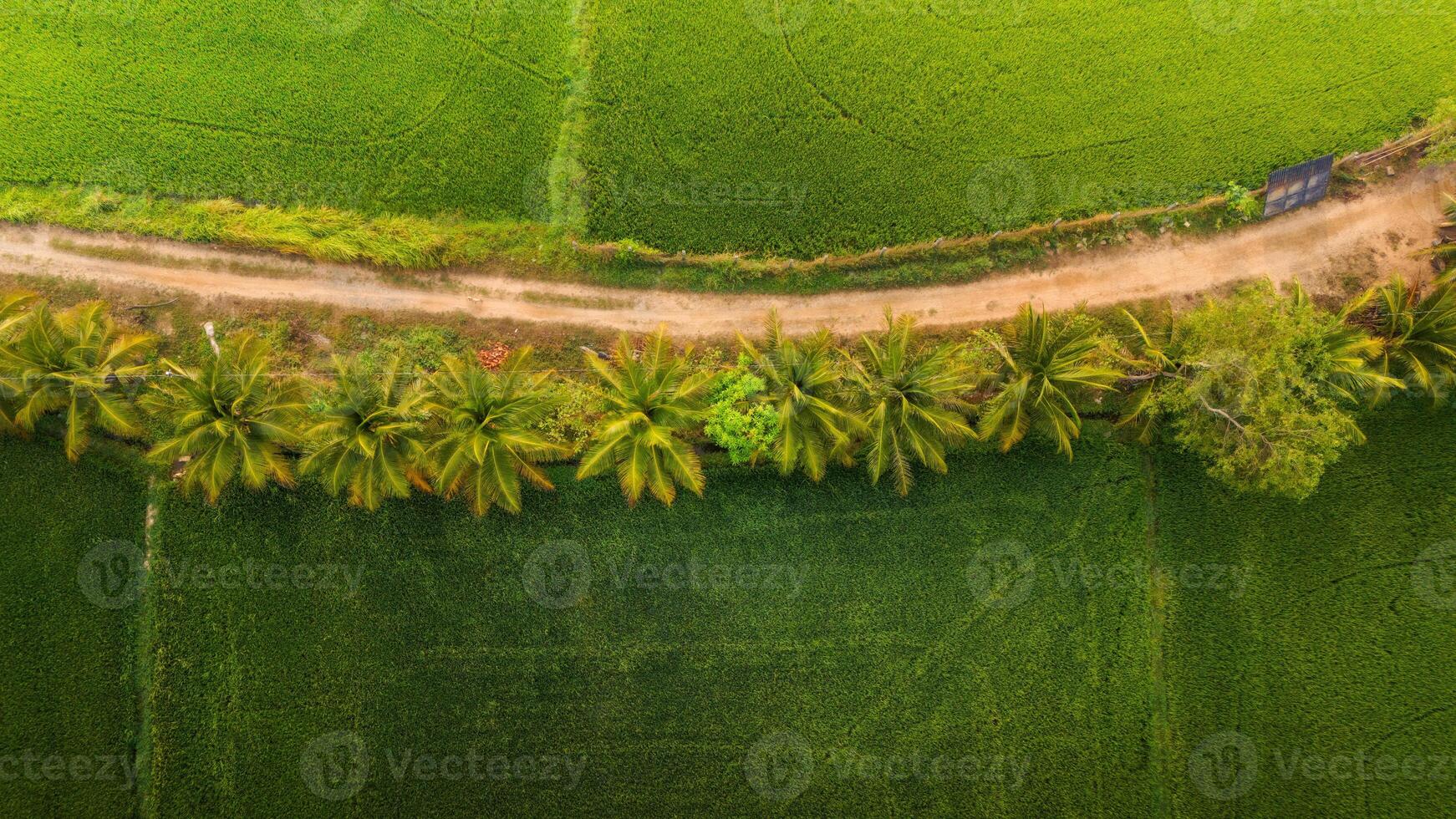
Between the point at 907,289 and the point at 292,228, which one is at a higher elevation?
the point at 292,228

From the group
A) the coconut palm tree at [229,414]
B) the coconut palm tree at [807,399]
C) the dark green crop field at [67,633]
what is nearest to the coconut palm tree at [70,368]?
the coconut palm tree at [229,414]

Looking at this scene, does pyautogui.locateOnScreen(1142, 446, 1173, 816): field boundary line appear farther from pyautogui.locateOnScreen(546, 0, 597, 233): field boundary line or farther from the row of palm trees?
pyautogui.locateOnScreen(546, 0, 597, 233): field boundary line

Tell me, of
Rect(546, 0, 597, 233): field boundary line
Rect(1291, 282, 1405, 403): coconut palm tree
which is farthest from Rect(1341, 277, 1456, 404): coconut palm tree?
Rect(546, 0, 597, 233): field boundary line

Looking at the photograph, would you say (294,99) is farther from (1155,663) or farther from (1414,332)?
(1414,332)

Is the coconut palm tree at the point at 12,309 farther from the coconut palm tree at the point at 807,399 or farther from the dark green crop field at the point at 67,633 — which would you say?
the coconut palm tree at the point at 807,399

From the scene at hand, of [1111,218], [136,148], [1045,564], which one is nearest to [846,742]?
[1045,564]

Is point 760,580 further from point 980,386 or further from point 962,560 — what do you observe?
point 980,386

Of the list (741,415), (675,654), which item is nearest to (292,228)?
(741,415)
